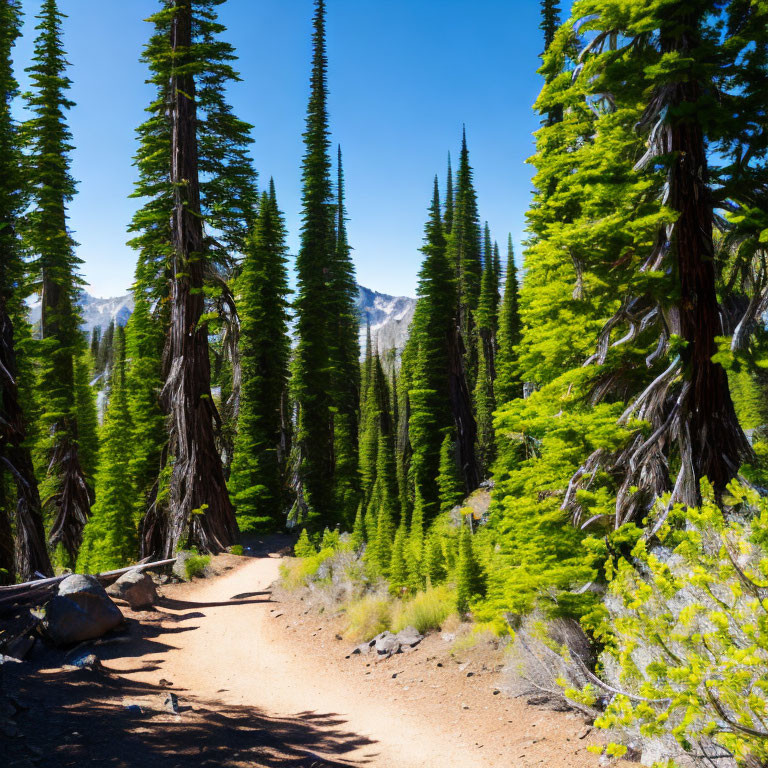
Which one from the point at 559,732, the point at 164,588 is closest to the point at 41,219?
the point at 164,588

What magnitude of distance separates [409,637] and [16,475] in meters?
8.17

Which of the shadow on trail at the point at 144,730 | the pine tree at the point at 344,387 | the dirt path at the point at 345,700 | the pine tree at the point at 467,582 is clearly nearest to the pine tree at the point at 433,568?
the pine tree at the point at 467,582

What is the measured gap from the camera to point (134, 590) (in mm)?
9562

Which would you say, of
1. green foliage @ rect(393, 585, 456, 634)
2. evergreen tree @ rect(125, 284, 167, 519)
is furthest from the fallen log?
evergreen tree @ rect(125, 284, 167, 519)

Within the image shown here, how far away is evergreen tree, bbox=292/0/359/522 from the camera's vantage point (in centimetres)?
2366

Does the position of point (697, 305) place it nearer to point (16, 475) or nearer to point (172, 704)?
point (172, 704)

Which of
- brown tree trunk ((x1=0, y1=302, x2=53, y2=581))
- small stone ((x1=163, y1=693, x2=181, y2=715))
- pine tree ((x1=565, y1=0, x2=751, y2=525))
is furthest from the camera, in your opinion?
brown tree trunk ((x1=0, y1=302, x2=53, y2=581))

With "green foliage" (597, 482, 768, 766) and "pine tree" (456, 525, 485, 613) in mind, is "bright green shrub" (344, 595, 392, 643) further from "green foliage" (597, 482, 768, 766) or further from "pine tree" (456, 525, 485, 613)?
"green foliage" (597, 482, 768, 766)

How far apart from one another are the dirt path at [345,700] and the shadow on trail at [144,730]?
0.46ft

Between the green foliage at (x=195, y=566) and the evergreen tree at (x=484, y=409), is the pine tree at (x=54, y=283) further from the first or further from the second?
the evergreen tree at (x=484, y=409)

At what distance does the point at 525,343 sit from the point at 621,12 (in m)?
4.58

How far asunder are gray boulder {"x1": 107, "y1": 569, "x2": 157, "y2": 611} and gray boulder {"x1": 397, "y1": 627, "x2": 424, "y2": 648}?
15.3ft

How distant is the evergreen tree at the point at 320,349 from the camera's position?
23.7 meters

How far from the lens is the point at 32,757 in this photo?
389 cm
